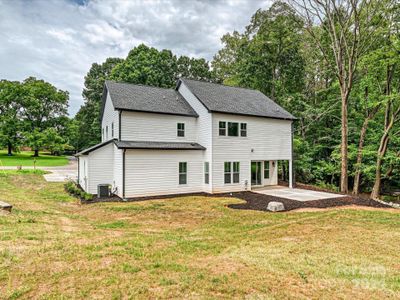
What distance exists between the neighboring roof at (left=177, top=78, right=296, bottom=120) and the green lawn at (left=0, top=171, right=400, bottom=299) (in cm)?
820

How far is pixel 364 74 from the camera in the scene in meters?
20.6

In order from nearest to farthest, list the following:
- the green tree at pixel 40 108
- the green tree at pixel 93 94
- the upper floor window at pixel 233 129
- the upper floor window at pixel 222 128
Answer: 1. the upper floor window at pixel 222 128
2. the upper floor window at pixel 233 129
3. the green tree at pixel 93 94
4. the green tree at pixel 40 108

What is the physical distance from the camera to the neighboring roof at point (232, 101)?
16406 millimetres

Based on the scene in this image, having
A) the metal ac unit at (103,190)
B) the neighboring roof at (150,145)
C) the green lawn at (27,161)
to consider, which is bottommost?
the metal ac unit at (103,190)

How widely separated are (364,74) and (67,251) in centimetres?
2371

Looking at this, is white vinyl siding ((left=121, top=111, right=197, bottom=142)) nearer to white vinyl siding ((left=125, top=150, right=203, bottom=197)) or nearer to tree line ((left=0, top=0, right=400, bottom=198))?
white vinyl siding ((left=125, top=150, right=203, bottom=197))

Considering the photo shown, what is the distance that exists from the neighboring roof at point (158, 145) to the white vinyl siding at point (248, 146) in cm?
135

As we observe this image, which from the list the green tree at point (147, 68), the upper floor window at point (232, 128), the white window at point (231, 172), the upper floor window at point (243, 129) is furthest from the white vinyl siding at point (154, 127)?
the green tree at point (147, 68)

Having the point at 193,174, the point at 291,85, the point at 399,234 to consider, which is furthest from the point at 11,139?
the point at 399,234

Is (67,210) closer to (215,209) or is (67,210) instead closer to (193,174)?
(215,209)

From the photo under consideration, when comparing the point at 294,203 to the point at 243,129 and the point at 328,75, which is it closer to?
the point at 243,129

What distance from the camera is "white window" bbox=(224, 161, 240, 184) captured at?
16281 mm

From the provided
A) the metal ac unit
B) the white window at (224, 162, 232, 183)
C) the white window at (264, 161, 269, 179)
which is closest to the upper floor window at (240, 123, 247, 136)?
the white window at (224, 162, 232, 183)

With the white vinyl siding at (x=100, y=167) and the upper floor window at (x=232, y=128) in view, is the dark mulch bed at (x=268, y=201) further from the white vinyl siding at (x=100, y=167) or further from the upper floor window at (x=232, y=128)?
the upper floor window at (x=232, y=128)
